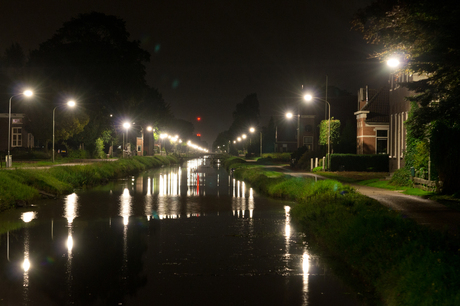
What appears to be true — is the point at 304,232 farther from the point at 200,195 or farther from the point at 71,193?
the point at 71,193

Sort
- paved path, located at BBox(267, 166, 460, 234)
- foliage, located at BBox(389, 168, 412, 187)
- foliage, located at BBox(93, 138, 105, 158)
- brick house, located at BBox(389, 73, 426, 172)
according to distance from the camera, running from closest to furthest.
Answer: paved path, located at BBox(267, 166, 460, 234) → foliage, located at BBox(389, 168, 412, 187) → brick house, located at BBox(389, 73, 426, 172) → foliage, located at BBox(93, 138, 105, 158)

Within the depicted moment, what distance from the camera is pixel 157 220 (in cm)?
1441

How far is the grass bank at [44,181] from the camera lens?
18000 mm

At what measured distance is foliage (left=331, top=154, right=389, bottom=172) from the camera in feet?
127

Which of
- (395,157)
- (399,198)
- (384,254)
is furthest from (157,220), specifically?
(395,157)

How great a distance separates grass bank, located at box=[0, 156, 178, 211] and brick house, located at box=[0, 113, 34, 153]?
3680 centimetres

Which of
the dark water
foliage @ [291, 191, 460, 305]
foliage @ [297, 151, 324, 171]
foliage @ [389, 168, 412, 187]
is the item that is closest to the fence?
foliage @ [389, 168, 412, 187]

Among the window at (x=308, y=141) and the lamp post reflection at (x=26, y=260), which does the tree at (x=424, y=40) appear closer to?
the lamp post reflection at (x=26, y=260)

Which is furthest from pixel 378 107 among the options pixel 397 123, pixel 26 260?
pixel 26 260

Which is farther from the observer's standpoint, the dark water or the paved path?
the paved path

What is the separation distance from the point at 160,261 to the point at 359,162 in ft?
106

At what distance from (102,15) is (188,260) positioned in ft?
161

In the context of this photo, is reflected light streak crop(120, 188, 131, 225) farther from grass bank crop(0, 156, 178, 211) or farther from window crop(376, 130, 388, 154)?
window crop(376, 130, 388, 154)

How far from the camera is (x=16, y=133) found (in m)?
67.9
